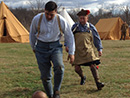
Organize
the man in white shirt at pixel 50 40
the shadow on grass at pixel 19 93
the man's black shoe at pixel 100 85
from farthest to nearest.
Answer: the man's black shoe at pixel 100 85
the shadow on grass at pixel 19 93
the man in white shirt at pixel 50 40

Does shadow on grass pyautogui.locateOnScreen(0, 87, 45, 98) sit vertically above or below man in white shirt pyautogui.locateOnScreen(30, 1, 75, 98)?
below

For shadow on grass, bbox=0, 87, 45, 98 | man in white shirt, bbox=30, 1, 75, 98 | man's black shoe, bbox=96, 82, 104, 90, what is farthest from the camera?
man's black shoe, bbox=96, 82, 104, 90

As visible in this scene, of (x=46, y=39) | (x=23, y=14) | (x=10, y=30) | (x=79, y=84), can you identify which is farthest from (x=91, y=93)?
(x=23, y=14)

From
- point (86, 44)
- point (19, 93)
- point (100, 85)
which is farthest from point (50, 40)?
point (100, 85)

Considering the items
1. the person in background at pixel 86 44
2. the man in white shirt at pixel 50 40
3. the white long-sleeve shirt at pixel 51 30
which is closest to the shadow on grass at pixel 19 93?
the man in white shirt at pixel 50 40

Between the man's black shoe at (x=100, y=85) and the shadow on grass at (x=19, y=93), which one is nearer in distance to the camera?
the shadow on grass at (x=19, y=93)

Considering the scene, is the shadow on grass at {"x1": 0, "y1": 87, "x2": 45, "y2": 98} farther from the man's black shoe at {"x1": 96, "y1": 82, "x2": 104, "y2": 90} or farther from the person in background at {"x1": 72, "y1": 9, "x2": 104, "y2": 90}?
the man's black shoe at {"x1": 96, "y1": 82, "x2": 104, "y2": 90}

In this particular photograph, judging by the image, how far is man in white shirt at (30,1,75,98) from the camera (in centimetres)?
369

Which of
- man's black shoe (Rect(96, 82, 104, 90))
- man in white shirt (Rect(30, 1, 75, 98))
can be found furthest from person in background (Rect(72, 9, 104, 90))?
man in white shirt (Rect(30, 1, 75, 98))

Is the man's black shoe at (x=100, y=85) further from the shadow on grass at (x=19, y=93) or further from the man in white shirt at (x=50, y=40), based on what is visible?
the shadow on grass at (x=19, y=93)

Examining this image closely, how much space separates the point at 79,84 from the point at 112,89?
31.0 inches

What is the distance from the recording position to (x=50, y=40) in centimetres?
376

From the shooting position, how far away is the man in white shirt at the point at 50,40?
369 centimetres

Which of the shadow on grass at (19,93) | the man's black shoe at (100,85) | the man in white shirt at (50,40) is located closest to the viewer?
the man in white shirt at (50,40)
